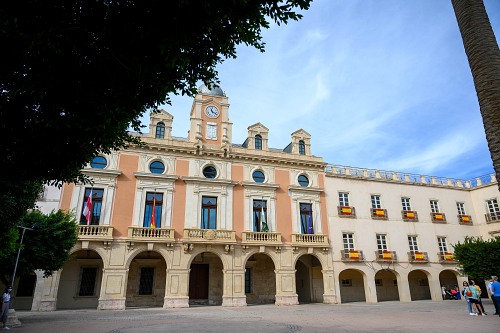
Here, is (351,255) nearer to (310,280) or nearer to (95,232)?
(310,280)

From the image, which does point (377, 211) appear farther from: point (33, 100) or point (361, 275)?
point (33, 100)

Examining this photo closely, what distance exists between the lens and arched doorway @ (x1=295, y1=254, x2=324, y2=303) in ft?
90.0

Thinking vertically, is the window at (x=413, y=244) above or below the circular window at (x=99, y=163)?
below

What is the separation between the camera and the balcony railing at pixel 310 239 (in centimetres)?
2614

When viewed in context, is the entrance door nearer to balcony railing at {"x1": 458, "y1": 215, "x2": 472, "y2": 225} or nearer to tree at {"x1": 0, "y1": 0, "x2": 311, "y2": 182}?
tree at {"x1": 0, "y1": 0, "x2": 311, "y2": 182}

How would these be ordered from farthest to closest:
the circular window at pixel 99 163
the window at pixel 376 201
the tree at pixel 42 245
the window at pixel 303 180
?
the window at pixel 376 201, the window at pixel 303 180, the circular window at pixel 99 163, the tree at pixel 42 245

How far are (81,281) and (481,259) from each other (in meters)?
28.5

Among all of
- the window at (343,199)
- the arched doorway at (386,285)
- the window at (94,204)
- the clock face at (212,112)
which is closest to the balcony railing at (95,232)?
the window at (94,204)

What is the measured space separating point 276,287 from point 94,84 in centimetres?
2224

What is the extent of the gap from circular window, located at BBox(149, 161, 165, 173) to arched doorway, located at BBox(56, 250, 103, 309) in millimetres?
7227

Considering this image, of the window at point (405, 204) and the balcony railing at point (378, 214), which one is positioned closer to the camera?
the balcony railing at point (378, 214)

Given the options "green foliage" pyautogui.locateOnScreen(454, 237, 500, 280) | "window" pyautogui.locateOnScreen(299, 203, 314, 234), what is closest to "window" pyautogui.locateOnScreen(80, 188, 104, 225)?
"window" pyautogui.locateOnScreen(299, 203, 314, 234)

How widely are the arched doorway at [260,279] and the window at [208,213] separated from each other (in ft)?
15.8

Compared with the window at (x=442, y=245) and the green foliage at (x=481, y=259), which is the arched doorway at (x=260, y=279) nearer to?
the green foliage at (x=481, y=259)
